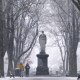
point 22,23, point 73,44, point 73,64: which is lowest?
point 73,64

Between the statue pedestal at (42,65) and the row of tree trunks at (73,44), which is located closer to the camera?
the statue pedestal at (42,65)

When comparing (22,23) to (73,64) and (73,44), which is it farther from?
(73,64)

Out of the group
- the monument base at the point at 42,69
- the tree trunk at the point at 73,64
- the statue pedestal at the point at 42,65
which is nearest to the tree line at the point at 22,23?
the tree trunk at the point at 73,64

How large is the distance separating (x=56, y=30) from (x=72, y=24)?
80.8 ft

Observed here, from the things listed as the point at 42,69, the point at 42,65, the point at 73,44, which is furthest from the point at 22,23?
the point at 42,69

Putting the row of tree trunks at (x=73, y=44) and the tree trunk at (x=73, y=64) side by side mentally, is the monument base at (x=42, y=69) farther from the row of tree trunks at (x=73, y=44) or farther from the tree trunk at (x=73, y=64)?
the tree trunk at (x=73, y=64)

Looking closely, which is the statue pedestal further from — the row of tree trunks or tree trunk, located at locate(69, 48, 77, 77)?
Answer: tree trunk, located at locate(69, 48, 77, 77)

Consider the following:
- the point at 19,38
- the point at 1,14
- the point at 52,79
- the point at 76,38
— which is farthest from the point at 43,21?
the point at 52,79

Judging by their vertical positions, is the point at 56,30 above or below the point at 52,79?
above

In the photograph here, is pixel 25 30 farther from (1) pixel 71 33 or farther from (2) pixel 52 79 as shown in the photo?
(2) pixel 52 79

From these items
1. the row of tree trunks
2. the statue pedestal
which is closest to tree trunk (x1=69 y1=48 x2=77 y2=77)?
the row of tree trunks

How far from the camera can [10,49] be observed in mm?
51000

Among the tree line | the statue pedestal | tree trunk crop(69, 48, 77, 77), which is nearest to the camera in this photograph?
the tree line

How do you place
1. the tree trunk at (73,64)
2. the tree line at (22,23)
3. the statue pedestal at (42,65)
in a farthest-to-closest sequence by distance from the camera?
the tree trunk at (73,64) → the statue pedestal at (42,65) → the tree line at (22,23)
